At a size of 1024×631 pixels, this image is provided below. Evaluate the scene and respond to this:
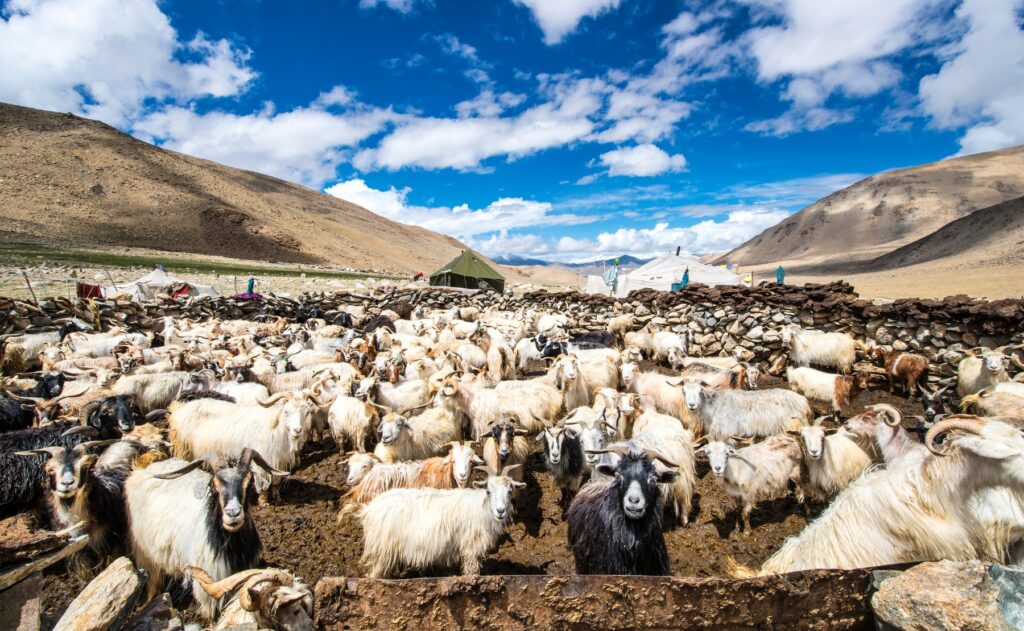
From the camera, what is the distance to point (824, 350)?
11297mm

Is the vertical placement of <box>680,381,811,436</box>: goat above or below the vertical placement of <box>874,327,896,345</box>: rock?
below

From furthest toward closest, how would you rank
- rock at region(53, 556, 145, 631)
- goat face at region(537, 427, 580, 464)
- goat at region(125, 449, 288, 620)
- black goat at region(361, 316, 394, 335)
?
black goat at region(361, 316, 394, 335) → goat face at region(537, 427, 580, 464) → goat at region(125, 449, 288, 620) → rock at region(53, 556, 145, 631)

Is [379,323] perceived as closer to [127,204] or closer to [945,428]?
[945,428]

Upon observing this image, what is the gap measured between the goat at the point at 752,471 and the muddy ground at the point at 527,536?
0.33 meters

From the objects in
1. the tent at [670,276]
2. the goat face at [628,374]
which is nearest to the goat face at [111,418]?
the goat face at [628,374]

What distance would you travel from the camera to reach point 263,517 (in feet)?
19.5

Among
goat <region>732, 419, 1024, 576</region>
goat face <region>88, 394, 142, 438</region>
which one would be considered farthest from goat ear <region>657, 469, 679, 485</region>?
goat face <region>88, 394, 142, 438</region>

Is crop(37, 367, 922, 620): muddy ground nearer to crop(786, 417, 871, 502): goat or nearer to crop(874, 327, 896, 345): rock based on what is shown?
crop(786, 417, 871, 502): goat

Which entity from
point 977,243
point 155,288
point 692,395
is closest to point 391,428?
point 692,395

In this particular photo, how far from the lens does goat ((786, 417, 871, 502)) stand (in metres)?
5.73

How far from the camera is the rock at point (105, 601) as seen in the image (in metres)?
2.25

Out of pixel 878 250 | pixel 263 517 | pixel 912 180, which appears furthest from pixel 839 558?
pixel 912 180

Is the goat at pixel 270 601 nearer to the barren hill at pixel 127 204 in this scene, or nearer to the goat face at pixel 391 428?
the goat face at pixel 391 428

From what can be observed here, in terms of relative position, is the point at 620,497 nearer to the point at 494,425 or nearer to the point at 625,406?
the point at 494,425
